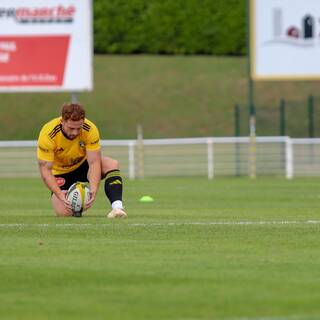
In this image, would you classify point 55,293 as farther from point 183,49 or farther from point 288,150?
point 183,49

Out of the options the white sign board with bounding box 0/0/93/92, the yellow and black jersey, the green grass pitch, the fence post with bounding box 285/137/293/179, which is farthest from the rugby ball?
the white sign board with bounding box 0/0/93/92

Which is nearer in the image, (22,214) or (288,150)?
(22,214)

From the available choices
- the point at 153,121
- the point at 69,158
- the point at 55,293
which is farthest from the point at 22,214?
the point at 153,121

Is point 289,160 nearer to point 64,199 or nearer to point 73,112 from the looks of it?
point 64,199

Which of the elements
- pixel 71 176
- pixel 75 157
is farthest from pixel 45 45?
pixel 75 157

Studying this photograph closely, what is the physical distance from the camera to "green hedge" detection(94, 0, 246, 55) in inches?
2350

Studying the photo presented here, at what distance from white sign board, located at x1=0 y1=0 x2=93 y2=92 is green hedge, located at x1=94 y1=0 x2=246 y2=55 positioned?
21.3 metres

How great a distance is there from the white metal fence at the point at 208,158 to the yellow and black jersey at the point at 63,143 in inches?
816

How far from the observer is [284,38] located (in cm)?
3906

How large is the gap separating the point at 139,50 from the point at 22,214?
144 ft

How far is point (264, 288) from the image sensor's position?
31.6 feet

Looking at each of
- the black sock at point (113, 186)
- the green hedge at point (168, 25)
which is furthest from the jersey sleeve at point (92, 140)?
the green hedge at point (168, 25)

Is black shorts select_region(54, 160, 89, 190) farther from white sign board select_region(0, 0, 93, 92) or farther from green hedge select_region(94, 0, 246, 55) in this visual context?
green hedge select_region(94, 0, 246, 55)

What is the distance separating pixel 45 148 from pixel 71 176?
719mm
